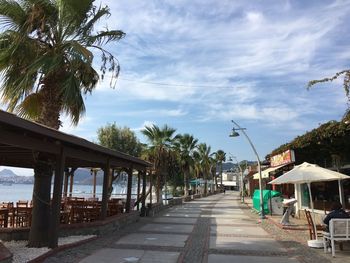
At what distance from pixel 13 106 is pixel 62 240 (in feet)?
13.0

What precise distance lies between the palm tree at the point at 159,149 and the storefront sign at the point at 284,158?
32.1ft

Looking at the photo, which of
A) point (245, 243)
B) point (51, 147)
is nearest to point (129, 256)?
point (51, 147)

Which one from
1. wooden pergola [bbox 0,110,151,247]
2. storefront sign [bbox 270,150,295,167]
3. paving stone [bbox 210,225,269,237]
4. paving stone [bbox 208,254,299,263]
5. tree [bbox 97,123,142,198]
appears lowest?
paving stone [bbox 208,254,299,263]

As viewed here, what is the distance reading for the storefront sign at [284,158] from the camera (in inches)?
796

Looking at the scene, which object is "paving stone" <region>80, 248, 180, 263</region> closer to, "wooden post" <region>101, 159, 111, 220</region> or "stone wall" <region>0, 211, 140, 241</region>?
"stone wall" <region>0, 211, 140, 241</region>

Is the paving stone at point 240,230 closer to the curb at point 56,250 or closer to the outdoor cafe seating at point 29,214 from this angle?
the outdoor cafe seating at point 29,214

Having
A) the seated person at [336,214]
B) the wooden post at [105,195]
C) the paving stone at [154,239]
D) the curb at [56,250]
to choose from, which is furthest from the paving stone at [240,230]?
the curb at [56,250]

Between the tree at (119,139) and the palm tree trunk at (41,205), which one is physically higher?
the tree at (119,139)

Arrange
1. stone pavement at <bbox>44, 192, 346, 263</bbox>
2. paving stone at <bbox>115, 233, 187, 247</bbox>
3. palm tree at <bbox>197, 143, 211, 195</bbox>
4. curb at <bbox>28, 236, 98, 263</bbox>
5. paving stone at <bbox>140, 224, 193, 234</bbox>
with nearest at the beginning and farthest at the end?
1. curb at <bbox>28, 236, 98, 263</bbox>
2. stone pavement at <bbox>44, 192, 346, 263</bbox>
3. paving stone at <bbox>115, 233, 187, 247</bbox>
4. paving stone at <bbox>140, 224, 193, 234</bbox>
5. palm tree at <bbox>197, 143, 211, 195</bbox>

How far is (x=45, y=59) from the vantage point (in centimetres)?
1096

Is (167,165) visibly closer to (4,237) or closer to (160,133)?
(160,133)

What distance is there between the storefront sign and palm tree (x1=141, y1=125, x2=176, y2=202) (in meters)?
9.77

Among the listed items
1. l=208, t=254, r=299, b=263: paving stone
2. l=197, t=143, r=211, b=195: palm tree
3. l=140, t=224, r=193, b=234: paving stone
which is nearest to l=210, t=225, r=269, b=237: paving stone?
l=140, t=224, r=193, b=234: paving stone

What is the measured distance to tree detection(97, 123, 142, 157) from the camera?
34.1 meters
